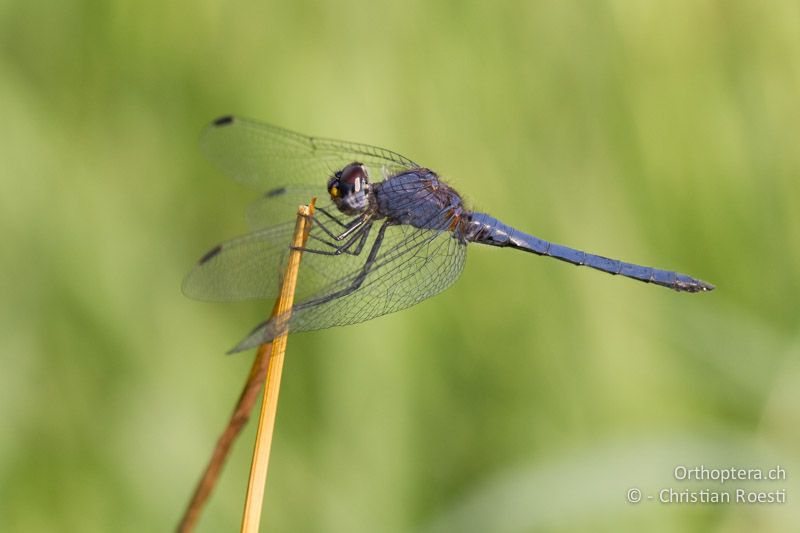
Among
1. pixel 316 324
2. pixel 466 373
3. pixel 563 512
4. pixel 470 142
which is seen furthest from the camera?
pixel 470 142

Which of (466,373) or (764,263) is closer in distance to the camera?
(466,373)

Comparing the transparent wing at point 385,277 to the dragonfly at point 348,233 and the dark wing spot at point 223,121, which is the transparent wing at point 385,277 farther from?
the dark wing spot at point 223,121

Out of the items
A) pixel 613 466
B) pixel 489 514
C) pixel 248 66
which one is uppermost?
pixel 248 66

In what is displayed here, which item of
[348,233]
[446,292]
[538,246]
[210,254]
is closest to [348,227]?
[348,233]

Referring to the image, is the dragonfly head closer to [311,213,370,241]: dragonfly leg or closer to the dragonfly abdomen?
[311,213,370,241]: dragonfly leg

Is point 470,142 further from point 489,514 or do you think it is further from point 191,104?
point 489,514

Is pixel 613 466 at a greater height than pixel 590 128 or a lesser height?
lesser

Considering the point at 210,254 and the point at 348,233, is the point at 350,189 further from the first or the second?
the point at 210,254

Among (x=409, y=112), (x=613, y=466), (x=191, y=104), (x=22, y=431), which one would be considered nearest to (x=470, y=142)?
(x=409, y=112)
